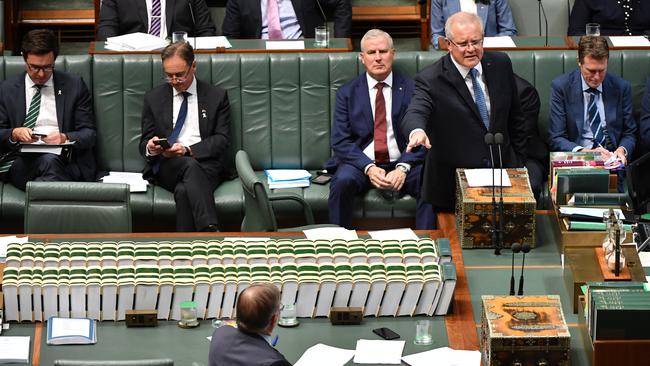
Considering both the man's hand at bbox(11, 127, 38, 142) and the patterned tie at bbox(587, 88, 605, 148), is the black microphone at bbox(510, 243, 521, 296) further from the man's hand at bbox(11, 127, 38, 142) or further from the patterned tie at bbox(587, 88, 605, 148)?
the man's hand at bbox(11, 127, 38, 142)

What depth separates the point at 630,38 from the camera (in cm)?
890

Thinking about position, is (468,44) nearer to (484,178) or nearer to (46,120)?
(484,178)

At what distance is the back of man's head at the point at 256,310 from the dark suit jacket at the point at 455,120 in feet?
7.32

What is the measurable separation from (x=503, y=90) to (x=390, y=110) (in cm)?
120

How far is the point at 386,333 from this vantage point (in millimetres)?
5371

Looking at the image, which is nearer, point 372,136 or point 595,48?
point 595,48

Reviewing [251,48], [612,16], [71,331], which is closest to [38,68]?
[251,48]

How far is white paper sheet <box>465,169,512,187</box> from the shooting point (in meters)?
6.35

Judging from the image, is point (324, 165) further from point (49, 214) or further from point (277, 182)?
point (49, 214)

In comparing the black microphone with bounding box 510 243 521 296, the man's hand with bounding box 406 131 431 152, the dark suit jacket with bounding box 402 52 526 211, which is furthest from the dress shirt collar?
the black microphone with bounding box 510 243 521 296

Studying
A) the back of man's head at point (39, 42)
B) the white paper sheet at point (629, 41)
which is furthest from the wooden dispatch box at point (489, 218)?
the back of man's head at point (39, 42)

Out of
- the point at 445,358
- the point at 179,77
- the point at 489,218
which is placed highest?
the point at 179,77

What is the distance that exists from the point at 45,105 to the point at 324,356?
12.2 feet

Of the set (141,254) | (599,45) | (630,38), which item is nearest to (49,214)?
(141,254)
